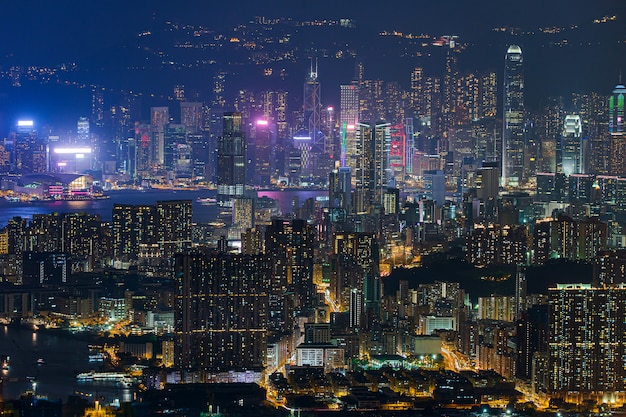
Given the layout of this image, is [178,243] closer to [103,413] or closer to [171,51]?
[171,51]

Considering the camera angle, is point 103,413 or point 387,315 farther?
point 387,315

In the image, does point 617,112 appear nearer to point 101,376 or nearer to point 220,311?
point 220,311

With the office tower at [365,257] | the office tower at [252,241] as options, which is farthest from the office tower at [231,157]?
the office tower at [365,257]

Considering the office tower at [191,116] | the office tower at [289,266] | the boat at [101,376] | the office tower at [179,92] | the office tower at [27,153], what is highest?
the office tower at [179,92]

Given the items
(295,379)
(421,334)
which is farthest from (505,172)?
(295,379)

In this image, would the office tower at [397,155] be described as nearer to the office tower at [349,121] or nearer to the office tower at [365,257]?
the office tower at [349,121]

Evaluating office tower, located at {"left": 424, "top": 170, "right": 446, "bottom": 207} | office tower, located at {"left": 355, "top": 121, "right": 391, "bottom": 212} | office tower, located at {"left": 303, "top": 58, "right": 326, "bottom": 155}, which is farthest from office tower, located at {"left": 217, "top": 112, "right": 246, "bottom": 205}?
office tower, located at {"left": 424, "top": 170, "right": 446, "bottom": 207}
